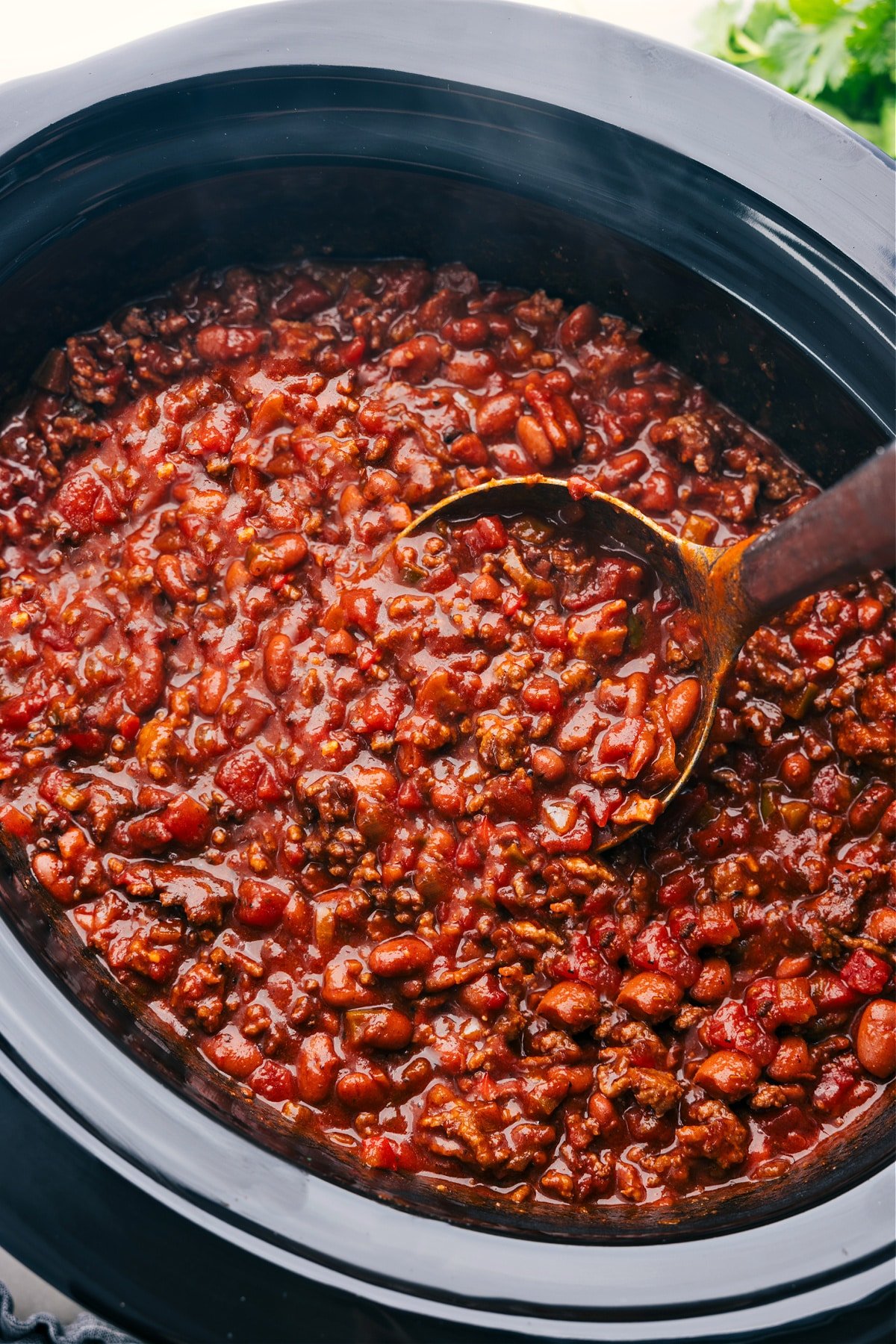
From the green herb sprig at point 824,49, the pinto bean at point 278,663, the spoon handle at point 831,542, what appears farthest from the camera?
the green herb sprig at point 824,49

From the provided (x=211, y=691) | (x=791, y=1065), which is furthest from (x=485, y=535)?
(x=791, y=1065)

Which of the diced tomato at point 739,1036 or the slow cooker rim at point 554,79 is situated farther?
the diced tomato at point 739,1036

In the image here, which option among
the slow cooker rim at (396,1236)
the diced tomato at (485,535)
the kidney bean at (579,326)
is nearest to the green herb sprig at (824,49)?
the kidney bean at (579,326)

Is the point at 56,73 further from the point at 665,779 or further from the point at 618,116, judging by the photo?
the point at 665,779

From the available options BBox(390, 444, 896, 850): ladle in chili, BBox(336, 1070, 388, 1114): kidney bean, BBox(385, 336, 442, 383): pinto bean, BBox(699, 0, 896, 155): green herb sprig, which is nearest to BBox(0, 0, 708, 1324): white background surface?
BBox(699, 0, 896, 155): green herb sprig

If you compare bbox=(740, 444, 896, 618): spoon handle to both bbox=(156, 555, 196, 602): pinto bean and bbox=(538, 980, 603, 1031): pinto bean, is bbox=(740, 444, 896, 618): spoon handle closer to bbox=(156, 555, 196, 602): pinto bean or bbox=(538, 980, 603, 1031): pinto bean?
bbox=(538, 980, 603, 1031): pinto bean

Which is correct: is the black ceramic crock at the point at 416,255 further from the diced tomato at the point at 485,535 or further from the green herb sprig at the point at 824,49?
the green herb sprig at the point at 824,49

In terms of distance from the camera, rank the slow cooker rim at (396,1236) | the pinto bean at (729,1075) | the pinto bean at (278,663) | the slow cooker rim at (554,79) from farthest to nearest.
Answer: the pinto bean at (278,663)
the pinto bean at (729,1075)
the slow cooker rim at (554,79)
the slow cooker rim at (396,1236)
